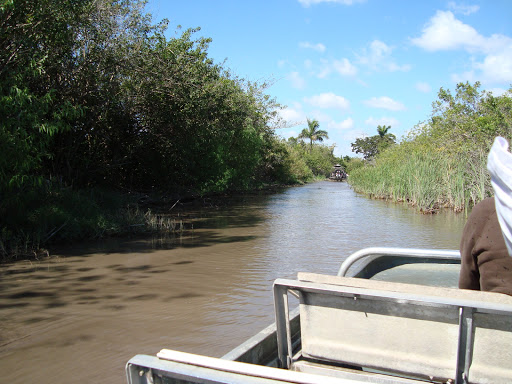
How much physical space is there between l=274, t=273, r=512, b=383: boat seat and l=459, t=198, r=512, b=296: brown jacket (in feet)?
0.76

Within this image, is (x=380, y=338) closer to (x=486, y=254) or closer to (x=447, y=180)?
(x=486, y=254)

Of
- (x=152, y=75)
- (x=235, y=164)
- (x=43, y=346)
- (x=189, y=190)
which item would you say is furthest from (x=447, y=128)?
(x=43, y=346)

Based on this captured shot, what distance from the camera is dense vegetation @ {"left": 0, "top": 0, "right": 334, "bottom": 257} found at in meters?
9.15

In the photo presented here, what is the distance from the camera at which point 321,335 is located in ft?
8.23

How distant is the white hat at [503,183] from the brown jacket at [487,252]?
625 mm

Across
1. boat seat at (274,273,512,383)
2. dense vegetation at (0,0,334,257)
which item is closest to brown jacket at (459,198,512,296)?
boat seat at (274,273,512,383)

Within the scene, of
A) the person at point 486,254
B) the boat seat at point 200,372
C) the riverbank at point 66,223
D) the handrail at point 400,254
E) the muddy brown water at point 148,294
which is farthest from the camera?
the riverbank at point 66,223

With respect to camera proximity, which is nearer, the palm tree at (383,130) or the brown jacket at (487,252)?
the brown jacket at (487,252)

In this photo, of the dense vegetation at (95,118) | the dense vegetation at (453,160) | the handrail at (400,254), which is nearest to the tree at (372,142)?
the dense vegetation at (453,160)

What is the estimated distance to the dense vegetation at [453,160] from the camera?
59.2ft

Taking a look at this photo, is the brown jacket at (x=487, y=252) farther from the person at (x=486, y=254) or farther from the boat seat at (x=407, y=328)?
the boat seat at (x=407, y=328)

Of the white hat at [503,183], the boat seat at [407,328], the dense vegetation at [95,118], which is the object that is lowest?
the boat seat at [407,328]

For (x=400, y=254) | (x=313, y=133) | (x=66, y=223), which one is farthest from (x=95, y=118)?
(x=313, y=133)

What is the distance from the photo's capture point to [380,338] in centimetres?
235
